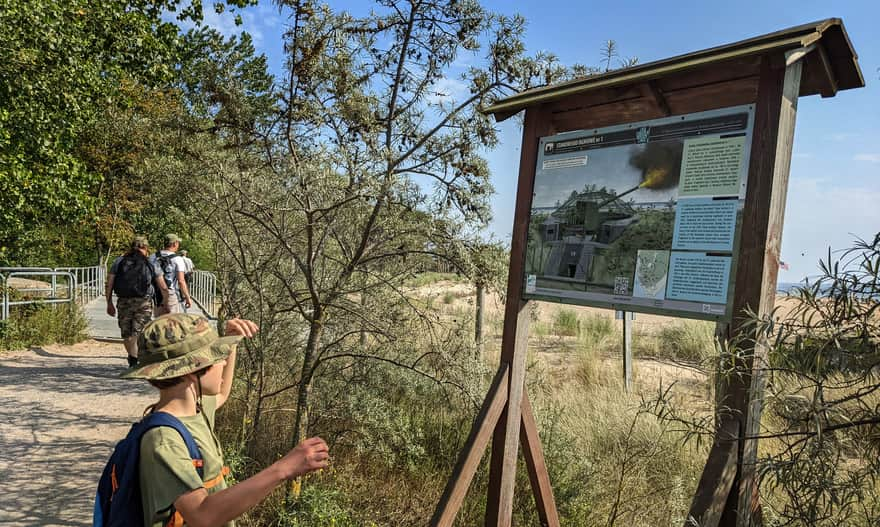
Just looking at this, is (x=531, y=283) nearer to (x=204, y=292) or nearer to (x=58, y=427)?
(x=58, y=427)

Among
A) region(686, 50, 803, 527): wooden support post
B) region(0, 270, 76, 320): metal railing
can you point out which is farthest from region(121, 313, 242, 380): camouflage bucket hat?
region(0, 270, 76, 320): metal railing

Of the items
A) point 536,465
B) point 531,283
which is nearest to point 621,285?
point 531,283

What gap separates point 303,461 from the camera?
1.68 metres

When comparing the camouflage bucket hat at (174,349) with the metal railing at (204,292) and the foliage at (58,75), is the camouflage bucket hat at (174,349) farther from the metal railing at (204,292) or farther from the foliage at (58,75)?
the metal railing at (204,292)

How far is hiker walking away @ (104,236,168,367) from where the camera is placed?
7.50 meters

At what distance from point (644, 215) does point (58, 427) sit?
19.7ft

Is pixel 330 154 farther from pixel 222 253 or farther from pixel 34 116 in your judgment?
pixel 34 116

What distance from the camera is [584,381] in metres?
8.20

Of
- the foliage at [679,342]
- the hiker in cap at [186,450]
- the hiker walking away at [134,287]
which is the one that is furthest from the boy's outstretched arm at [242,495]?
the foliage at [679,342]

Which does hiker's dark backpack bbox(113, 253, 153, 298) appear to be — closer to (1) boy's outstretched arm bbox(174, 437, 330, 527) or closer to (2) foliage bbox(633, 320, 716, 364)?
(1) boy's outstretched arm bbox(174, 437, 330, 527)

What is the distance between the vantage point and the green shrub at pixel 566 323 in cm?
1377

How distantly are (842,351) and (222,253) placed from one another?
16.2 feet

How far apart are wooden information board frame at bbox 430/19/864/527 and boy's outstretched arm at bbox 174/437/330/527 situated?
1.25 metres

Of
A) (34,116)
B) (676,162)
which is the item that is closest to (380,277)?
(676,162)
